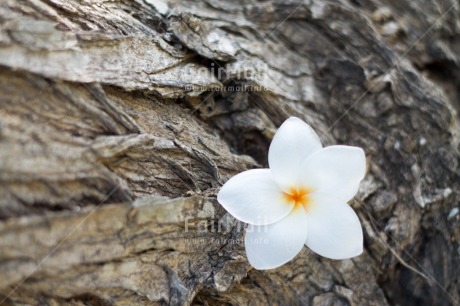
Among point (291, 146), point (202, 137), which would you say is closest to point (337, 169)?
point (291, 146)

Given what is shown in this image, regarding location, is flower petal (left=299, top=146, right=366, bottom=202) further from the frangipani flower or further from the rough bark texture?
the rough bark texture

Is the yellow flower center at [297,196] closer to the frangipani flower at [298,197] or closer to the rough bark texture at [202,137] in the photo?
the frangipani flower at [298,197]

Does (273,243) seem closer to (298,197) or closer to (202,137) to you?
(298,197)

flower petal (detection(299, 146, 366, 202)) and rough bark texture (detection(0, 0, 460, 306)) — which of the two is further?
flower petal (detection(299, 146, 366, 202))

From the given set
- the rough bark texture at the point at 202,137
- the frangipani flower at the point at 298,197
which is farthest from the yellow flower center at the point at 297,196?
the rough bark texture at the point at 202,137

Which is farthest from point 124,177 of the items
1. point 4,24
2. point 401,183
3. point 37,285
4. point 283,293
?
point 401,183

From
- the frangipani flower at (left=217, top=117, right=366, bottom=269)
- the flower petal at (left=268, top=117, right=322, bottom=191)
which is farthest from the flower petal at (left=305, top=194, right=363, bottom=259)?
the flower petal at (left=268, top=117, right=322, bottom=191)

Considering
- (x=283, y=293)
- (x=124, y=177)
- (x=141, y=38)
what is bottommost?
(x=283, y=293)

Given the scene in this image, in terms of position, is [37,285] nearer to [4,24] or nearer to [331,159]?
[4,24]
